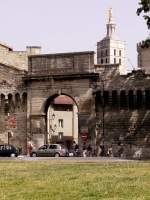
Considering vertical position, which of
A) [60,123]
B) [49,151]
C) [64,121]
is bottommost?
[49,151]

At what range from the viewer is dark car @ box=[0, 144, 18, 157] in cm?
6075

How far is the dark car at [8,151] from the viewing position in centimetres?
6075

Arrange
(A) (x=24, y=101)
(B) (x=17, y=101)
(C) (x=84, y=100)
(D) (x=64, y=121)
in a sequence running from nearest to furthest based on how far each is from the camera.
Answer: (C) (x=84, y=100), (A) (x=24, y=101), (B) (x=17, y=101), (D) (x=64, y=121)

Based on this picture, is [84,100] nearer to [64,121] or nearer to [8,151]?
[8,151]

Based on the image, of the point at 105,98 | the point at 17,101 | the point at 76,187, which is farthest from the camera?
the point at 17,101

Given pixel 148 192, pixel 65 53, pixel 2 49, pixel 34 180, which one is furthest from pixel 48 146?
pixel 148 192

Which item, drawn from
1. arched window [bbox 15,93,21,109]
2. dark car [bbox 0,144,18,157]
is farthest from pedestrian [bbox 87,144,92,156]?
arched window [bbox 15,93,21,109]

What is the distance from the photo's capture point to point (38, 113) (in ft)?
217

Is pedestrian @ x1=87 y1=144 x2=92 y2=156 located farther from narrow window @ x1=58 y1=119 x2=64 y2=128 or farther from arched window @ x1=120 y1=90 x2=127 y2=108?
narrow window @ x1=58 y1=119 x2=64 y2=128

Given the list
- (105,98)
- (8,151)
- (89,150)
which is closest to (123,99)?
(105,98)

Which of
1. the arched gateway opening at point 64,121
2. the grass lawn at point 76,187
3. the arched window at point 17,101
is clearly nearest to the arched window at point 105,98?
the arched window at point 17,101

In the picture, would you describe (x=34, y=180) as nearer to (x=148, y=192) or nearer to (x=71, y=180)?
(x=71, y=180)

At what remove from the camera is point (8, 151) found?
200 ft

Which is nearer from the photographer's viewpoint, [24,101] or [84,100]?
[84,100]
